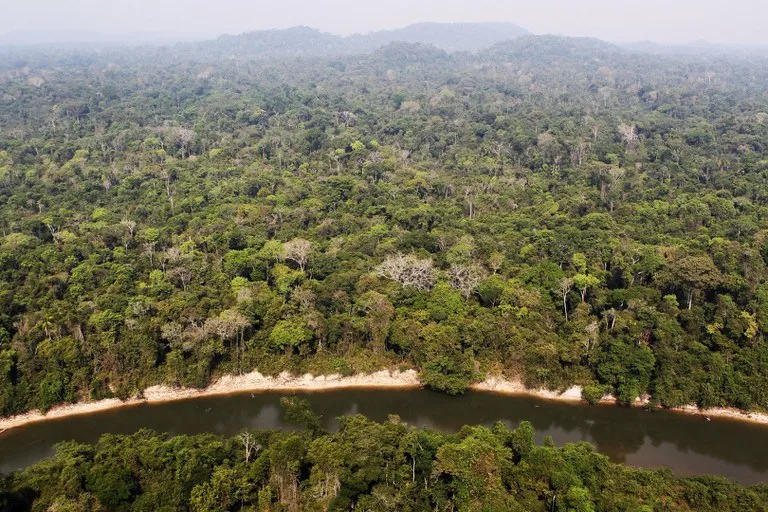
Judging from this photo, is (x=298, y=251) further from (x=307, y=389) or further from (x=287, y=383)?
(x=307, y=389)

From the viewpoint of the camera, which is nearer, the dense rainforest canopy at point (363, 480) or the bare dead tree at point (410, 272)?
the dense rainforest canopy at point (363, 480)

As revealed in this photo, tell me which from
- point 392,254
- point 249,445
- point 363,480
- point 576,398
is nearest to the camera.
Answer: point 363,480

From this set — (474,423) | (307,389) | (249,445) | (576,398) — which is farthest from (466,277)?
(249,445)

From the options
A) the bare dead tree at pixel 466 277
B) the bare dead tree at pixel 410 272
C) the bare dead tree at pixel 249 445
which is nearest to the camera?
the bare dead tree at pixel 249 445

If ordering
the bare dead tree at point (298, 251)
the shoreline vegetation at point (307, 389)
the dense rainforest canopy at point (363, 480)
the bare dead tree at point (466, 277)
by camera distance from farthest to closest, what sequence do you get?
1. the bare dead tree at point (298, 251)
2. the bare dead tree at point (466, 277)
3. the shoreline vegetation at point (307, 389)
4. the dense rainforest canopy at point (363, 480)

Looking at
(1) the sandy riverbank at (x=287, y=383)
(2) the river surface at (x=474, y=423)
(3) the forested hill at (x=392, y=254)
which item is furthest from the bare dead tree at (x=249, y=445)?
(3) the forested hill at (x=392, y=254)

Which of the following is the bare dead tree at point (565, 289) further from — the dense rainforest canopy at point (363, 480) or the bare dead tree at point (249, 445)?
the bare dead tree at point (249, 445)

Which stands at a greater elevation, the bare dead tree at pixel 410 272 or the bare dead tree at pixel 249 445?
the bare dead tree at pixel 410 272
